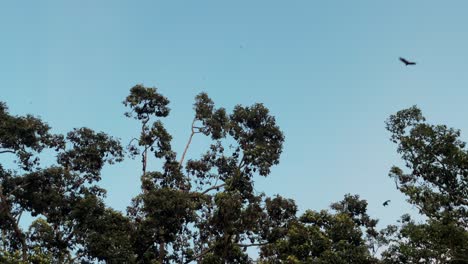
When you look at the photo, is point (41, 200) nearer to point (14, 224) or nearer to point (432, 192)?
point (14, 224)

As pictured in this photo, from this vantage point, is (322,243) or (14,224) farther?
(14,224)

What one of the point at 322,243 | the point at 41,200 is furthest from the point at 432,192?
the point at 41,200

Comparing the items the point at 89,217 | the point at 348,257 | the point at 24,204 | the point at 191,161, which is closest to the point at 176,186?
the point at 191,161

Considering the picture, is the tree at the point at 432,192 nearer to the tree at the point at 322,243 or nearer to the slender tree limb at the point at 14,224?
the tree at the point at 322,243

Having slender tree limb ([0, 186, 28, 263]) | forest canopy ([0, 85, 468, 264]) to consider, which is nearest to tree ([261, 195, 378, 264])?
forest canopy ([0, 85, 468, 264])

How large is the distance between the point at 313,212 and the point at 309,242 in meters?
2.39

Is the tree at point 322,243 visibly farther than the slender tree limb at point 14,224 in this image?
No

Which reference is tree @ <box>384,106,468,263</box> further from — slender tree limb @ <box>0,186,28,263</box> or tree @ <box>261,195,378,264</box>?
slender tree limb @ <box>0,186,28,263</box>

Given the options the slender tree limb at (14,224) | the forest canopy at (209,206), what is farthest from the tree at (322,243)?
the slender tree limb at (14,224)

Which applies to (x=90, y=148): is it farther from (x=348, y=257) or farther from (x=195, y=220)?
(x=348, y=257)

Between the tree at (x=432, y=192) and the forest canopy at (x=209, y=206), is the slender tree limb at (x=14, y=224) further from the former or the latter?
the tree at (x=432, y=192)

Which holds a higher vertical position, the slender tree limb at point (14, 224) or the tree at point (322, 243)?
the slender tree limb at point (14, 224)

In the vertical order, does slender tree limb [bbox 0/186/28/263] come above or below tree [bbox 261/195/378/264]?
above

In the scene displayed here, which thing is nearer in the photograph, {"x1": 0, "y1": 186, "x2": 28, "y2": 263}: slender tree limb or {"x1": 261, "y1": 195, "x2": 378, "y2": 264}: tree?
{"x1": 261, "y1": 195, "x2": 378, "y2": 264}: tree
